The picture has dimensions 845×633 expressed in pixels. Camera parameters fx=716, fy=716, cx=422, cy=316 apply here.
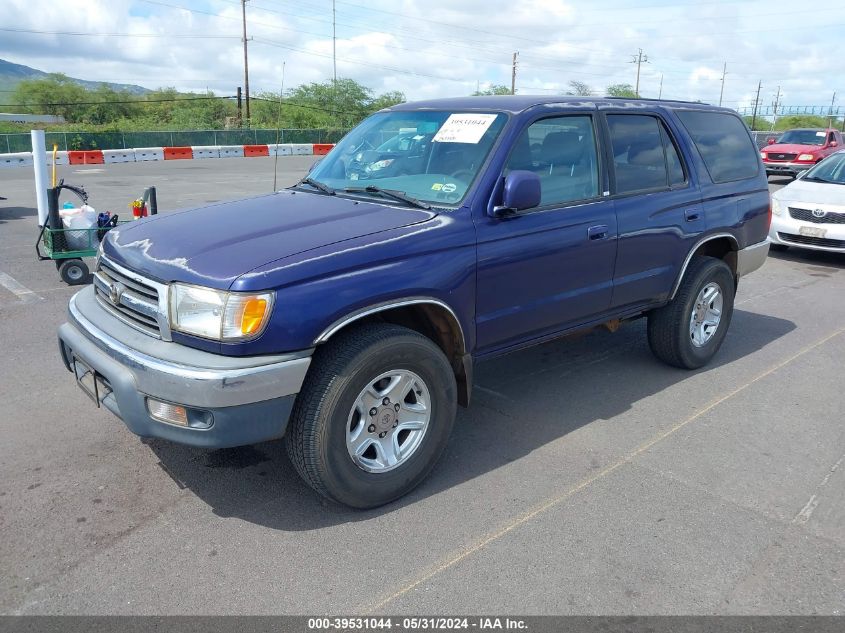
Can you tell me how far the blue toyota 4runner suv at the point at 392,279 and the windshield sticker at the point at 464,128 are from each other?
0.01 meters

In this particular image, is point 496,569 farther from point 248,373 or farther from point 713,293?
point 713,293

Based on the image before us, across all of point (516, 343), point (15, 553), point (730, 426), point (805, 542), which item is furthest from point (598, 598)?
point (15, 553)

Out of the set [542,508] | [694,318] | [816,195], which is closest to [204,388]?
[542,508]

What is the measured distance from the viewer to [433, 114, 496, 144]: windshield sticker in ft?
13.3

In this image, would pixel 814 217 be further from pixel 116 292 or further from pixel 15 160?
pixel 15 160

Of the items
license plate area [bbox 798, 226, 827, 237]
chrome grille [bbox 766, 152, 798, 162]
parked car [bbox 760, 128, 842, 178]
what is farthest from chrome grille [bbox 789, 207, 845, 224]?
chrome grille [bbox 766, 152, 798, 162]

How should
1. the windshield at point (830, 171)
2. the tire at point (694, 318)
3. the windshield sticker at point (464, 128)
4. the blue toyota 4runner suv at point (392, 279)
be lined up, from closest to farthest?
1. the blue toyota 4runner suv at point (392, 279)
2. the windshield sticker at point (464, 128)
3. the tire at point (694, 318)
4. the windshield at point (830, 171)

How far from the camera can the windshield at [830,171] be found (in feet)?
35.4

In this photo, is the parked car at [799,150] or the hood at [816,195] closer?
the hood at [816,195]

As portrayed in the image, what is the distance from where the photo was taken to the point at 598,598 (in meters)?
2.87

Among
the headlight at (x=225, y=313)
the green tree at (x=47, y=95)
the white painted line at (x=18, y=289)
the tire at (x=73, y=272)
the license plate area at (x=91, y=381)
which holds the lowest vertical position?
the white painted line at (x=18, y=289)

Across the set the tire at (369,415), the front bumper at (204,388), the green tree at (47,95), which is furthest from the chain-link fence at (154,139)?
the green tree at (47,95)

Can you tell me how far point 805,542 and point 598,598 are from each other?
1.12 m

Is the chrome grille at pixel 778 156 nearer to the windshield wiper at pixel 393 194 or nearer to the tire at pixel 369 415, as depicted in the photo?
the windshield wiper at pixel 393 194
